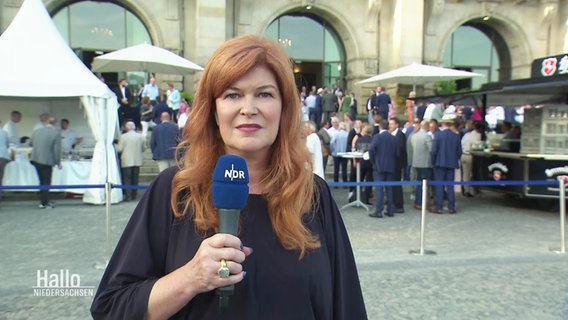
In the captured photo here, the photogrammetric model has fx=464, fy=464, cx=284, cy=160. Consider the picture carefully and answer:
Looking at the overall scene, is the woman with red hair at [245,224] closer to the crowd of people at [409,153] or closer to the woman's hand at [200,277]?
the woman's hand at [200,277]

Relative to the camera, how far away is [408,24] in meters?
20.2

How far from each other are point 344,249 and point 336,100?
16.7m

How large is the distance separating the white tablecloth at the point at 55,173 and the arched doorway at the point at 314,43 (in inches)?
532

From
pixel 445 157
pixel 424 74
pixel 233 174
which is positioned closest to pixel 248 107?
pixel 233 174

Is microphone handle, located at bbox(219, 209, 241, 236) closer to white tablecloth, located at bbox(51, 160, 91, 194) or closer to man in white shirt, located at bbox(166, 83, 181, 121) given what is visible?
white tablecloth, located at bbox(51, 160, 91, 194)

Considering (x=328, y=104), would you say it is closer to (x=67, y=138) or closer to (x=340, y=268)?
(x=67, y=138)

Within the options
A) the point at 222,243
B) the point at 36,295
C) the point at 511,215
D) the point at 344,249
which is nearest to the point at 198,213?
the point at 222,243

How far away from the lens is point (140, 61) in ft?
40.5

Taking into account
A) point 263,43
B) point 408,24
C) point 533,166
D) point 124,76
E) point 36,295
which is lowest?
point 36,295

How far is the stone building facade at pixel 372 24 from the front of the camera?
62.8 feet

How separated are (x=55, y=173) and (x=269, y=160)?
33.8 feet

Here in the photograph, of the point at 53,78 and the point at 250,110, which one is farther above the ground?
the point at 53,78

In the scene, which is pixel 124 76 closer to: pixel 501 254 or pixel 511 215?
pixel 511 215

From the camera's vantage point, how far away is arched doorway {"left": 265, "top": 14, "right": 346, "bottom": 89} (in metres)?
22.4
